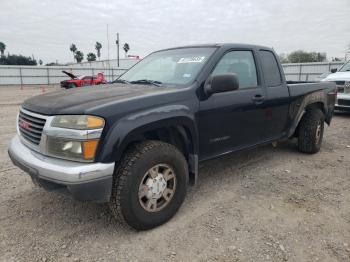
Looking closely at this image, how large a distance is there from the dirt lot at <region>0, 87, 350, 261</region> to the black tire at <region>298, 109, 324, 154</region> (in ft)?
2.70

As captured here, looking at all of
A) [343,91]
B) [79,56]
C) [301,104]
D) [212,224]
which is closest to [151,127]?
[212,224]

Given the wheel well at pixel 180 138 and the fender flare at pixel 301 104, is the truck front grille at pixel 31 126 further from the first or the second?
the fender flare at pixel 301 104

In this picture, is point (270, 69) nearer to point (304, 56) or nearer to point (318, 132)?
point (318, 132)

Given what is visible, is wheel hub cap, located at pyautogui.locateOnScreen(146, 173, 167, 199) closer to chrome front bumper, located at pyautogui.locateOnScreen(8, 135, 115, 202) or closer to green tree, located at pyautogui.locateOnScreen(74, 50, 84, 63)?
chrome front bumper, located at pyautogui.locateOnScreen(8, 135, 115, 202)

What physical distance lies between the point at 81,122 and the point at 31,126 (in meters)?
0.66

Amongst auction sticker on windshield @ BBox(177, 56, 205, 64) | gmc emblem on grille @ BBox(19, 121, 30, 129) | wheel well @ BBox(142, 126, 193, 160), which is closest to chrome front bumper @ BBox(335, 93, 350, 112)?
auction sticker on windshield @ BBox(177, 56, 205, 64)

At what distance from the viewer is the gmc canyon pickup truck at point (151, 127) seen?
2.53m

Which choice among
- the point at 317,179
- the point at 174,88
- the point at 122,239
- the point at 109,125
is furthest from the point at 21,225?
the point at 317,179

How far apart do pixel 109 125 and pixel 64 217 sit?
1267mm

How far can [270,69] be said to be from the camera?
4.44 meters

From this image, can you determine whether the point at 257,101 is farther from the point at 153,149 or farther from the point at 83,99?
the point at 83,99

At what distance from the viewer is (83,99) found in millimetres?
2850

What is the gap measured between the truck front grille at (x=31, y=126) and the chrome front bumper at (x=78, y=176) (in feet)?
0.77

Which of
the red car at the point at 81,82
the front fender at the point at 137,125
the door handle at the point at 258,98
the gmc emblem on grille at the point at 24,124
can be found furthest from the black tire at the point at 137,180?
the red car at the point at 81,82
